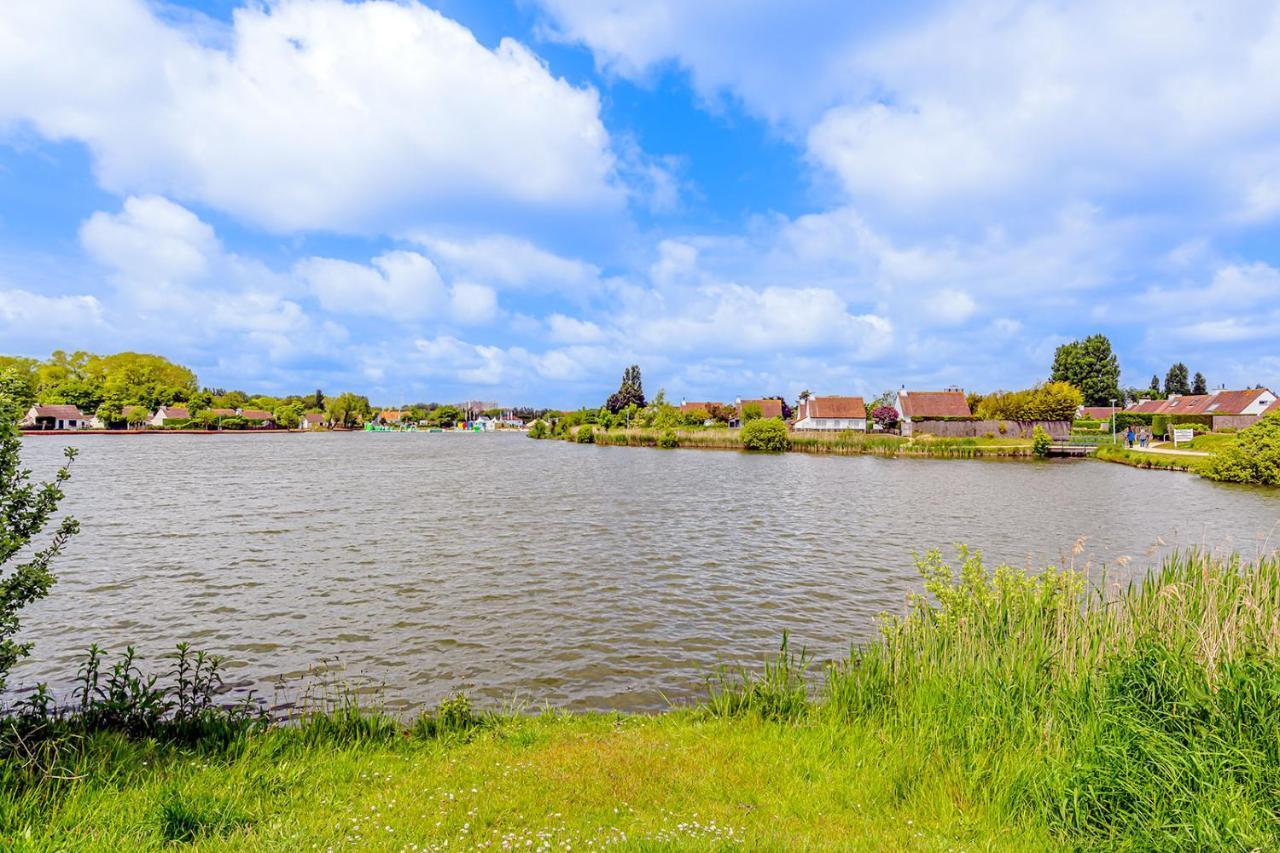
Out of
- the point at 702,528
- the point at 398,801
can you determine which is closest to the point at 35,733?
the point at 398,801

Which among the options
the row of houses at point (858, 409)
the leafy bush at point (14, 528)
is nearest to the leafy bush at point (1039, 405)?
the row of houses at point (858, 409)

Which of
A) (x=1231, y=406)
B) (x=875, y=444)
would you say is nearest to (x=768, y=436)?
(x=875, y=444)

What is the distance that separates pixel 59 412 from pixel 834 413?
139647 mm

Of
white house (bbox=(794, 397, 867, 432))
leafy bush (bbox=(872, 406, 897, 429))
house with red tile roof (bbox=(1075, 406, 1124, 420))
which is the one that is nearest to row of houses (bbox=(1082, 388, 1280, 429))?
house with red tile roof (bbox=(1075, 406, 1124, 420))

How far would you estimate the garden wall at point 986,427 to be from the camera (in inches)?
2717

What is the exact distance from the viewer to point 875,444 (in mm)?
62281

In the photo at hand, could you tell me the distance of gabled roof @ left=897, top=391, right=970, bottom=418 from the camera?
8406 cm

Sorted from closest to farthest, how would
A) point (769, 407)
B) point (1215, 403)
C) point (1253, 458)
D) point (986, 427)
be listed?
point (1253, 458) → point (986, 427) → point (1215, 403) → point (769, 407)

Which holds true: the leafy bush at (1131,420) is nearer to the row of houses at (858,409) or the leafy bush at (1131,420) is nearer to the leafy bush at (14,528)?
the row of houses at (858,409)

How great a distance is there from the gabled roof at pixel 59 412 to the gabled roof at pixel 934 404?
486 ft

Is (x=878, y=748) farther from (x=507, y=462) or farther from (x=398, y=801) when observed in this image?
(x=507, y=462)

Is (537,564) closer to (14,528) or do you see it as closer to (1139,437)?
(14,528)

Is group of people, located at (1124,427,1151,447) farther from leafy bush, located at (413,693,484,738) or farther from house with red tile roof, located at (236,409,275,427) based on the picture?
house with red tile roof, located at (236,409,275,427)

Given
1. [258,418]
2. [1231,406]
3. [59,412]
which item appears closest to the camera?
[1231,406]
